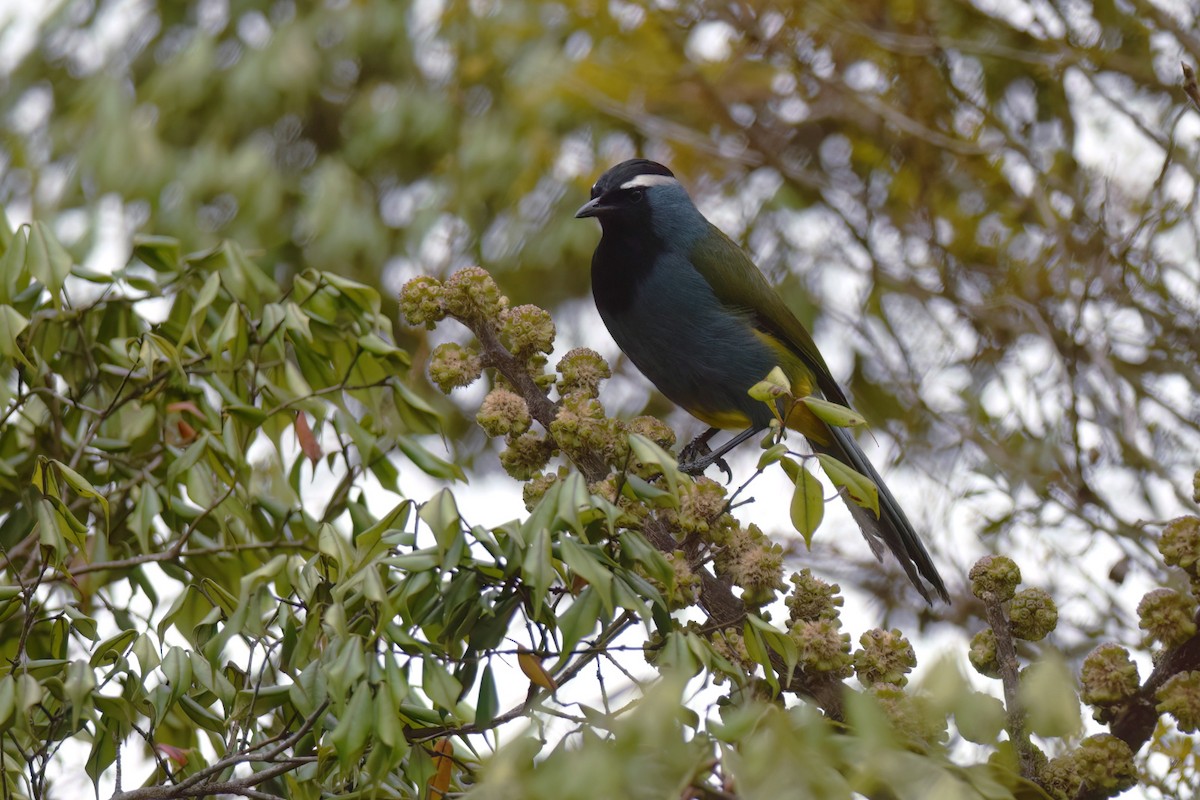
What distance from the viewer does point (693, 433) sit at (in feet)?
14.6

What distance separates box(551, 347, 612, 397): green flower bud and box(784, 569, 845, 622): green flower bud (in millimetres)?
429

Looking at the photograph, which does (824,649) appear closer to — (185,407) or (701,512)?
(701,512)

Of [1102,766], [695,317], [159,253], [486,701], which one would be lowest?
[1102,766]

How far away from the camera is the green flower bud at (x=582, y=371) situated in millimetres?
1913

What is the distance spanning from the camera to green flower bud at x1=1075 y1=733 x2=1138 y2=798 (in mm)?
1359

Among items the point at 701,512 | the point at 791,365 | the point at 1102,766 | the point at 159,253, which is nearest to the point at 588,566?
the point at 701,512

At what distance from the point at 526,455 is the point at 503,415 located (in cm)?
8

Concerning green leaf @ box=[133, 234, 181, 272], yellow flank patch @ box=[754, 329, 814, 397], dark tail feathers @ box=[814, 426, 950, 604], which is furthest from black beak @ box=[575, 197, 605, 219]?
green leaf @ box=[133, 234, 181, 272]

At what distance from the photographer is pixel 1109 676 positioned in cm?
138

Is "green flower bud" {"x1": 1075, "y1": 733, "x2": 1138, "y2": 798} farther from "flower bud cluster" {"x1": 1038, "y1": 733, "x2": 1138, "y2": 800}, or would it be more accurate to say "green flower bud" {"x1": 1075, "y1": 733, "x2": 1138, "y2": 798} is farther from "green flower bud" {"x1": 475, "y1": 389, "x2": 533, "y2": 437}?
"green flower bud" {"x1": 475, "y1": 389, "x2": 533, "y2": 437}


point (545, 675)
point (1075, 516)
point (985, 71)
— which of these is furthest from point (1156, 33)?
point (545, 675)

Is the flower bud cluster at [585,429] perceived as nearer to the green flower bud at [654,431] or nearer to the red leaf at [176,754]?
the green flower bud at [654,431]

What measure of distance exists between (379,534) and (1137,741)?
881 millimetres

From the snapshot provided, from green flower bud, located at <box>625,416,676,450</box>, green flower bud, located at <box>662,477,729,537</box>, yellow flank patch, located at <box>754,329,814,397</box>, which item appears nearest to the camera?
green flower bud, located at <box>662,477,729,537</box>
